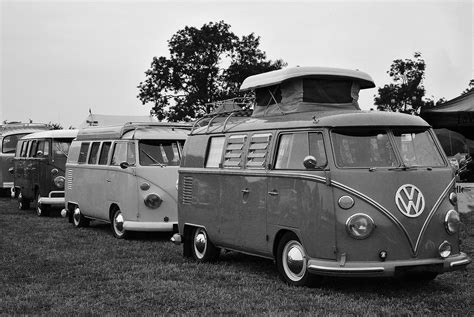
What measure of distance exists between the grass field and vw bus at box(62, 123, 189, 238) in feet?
4.35

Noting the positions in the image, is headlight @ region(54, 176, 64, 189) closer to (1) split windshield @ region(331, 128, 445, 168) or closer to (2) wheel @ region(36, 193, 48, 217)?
(2) wheel @ region(36, 193, 48, 217)

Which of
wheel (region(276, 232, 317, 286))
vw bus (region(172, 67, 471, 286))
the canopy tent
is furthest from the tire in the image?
the canopy tent

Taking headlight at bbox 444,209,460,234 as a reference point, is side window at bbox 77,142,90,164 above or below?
above

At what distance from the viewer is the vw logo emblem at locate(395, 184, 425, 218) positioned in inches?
318

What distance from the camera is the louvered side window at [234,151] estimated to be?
9906 mm

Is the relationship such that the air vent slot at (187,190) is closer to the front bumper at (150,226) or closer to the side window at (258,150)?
the side window at (258,150)

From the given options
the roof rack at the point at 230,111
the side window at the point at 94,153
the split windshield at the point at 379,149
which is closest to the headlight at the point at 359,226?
the split windshield at the point at 379,149

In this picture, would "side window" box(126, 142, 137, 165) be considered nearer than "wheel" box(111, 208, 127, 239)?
Yes

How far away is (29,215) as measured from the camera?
19.8m

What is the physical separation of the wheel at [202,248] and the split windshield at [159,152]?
315 cm

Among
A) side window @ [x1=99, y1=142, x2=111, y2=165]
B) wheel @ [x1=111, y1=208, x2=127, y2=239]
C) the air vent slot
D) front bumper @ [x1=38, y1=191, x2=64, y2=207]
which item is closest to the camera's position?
the air vent slot

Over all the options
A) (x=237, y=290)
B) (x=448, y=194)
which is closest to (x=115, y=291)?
(x=237, y=290)

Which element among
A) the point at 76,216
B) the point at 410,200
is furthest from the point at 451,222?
the point at 76,216

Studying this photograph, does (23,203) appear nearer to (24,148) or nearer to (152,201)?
(24,148)
